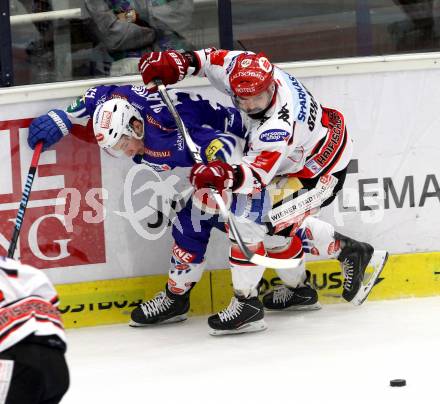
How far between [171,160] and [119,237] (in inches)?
17.7

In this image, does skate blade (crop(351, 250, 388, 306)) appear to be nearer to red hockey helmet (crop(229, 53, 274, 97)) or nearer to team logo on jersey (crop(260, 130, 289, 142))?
team logo on jersey (crop(260, 130, 289, 142))

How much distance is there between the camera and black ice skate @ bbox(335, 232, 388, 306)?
14.1 feet

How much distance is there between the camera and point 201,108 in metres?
4.16

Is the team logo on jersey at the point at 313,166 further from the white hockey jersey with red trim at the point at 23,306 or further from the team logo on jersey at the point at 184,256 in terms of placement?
the white hockey jersey with red trim at the point at 23,306

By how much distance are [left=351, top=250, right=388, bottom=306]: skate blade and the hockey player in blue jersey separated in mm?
639

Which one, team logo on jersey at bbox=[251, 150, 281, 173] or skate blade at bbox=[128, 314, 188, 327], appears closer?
team logo on jersey at bbox=[251, 150, 281, 173]

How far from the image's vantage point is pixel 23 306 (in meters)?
2.35

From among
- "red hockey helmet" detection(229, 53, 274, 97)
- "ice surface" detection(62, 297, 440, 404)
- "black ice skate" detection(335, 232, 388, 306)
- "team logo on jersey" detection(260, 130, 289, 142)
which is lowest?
"ice surface" detection(62, 297, 440, 404)

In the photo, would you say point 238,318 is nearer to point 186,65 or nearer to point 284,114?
point 284,114

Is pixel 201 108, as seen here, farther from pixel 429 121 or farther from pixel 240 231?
pixel 429 121

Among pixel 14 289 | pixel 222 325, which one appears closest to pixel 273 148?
pixel 222 325

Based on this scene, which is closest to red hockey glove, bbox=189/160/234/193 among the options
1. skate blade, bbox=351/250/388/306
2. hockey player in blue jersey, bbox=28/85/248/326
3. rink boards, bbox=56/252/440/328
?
hockey player in blue jersey, bbox=28/85/248/326

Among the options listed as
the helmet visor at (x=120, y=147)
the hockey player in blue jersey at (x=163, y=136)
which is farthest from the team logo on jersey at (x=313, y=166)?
the helmet visor at (x=120, y=147)

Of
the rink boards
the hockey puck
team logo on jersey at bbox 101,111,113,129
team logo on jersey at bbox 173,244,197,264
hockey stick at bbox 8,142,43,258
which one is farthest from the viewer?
the rink boards
